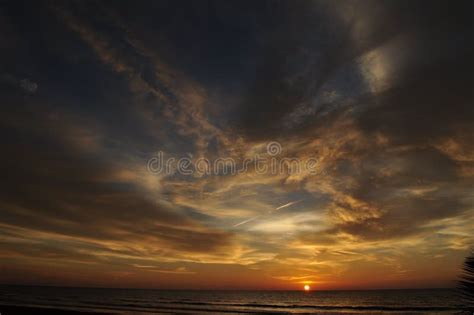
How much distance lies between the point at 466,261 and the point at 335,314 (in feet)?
200

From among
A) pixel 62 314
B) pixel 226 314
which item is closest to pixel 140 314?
pixel 62 314

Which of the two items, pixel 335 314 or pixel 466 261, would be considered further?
pixel 335 314

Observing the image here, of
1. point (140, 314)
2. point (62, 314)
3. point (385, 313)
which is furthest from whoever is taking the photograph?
point (385, 313)

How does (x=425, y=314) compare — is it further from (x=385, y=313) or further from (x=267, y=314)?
(x=267, y=314)

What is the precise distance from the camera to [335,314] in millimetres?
59938

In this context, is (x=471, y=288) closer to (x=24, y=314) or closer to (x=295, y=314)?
(x=24, y=314)

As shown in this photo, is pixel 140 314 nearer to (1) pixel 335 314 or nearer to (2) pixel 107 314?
(2) pixel 107 314

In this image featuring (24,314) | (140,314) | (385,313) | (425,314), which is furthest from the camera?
(385,313)

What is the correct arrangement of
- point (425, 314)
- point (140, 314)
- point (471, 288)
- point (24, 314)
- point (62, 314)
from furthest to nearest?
point (425, 314)
point (140, 314)
point (62, 314)
point (24, 314)
point (471, 288)

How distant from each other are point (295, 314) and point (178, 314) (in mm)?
21157

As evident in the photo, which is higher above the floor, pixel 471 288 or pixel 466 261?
pixel 466 261

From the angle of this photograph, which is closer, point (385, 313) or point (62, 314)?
point (62, 314)

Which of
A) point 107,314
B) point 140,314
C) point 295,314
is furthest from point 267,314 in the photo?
point 107,314

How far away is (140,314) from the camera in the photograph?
50594mm
